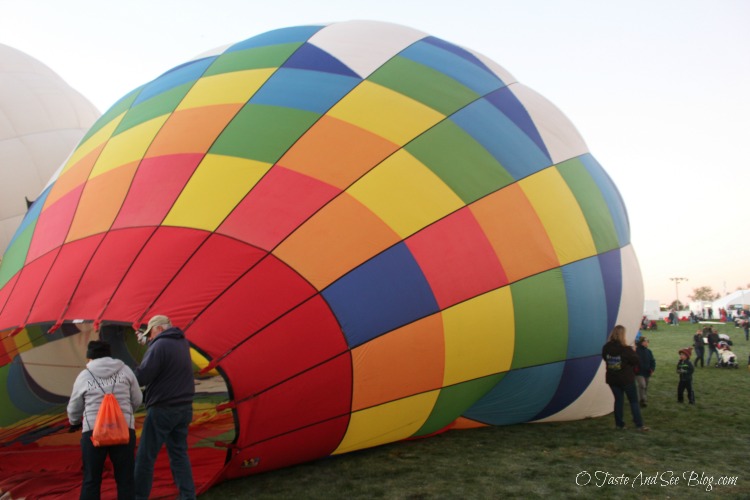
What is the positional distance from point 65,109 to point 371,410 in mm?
8000

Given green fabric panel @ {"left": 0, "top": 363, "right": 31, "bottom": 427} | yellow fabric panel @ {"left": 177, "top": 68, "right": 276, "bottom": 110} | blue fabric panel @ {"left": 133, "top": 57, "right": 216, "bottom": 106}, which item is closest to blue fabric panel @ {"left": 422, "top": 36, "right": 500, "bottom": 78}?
yellow fabric panel @ {"left": 177, "top": 68, "right": 276, "bottom": 110}

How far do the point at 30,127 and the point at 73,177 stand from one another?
4.90m

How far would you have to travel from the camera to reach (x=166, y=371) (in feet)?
10.7

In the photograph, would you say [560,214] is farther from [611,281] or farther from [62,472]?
[62,472]

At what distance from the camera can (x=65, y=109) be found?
9758 millimetres

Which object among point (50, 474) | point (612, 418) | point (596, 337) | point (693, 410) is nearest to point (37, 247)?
point (50, 474)

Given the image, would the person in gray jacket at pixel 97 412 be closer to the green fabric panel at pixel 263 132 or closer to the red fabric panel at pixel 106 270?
the red fabric panel at pixel 106 270

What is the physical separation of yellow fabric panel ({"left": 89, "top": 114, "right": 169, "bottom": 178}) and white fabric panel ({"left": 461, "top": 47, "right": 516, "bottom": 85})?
2.72 metres

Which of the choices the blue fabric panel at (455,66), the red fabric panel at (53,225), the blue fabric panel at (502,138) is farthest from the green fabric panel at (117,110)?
the blue fabric panel at (502,138)

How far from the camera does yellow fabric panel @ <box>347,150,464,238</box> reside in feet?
13.7

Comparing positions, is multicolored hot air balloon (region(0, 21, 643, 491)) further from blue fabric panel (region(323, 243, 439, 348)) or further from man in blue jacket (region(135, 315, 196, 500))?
man in blue jacket (region(135, 315, 196, 500))

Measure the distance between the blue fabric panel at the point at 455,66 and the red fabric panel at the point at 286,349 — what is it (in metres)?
2.33

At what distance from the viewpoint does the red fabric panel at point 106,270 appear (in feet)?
12.3

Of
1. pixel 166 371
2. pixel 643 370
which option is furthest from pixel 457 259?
pixel 643 370
